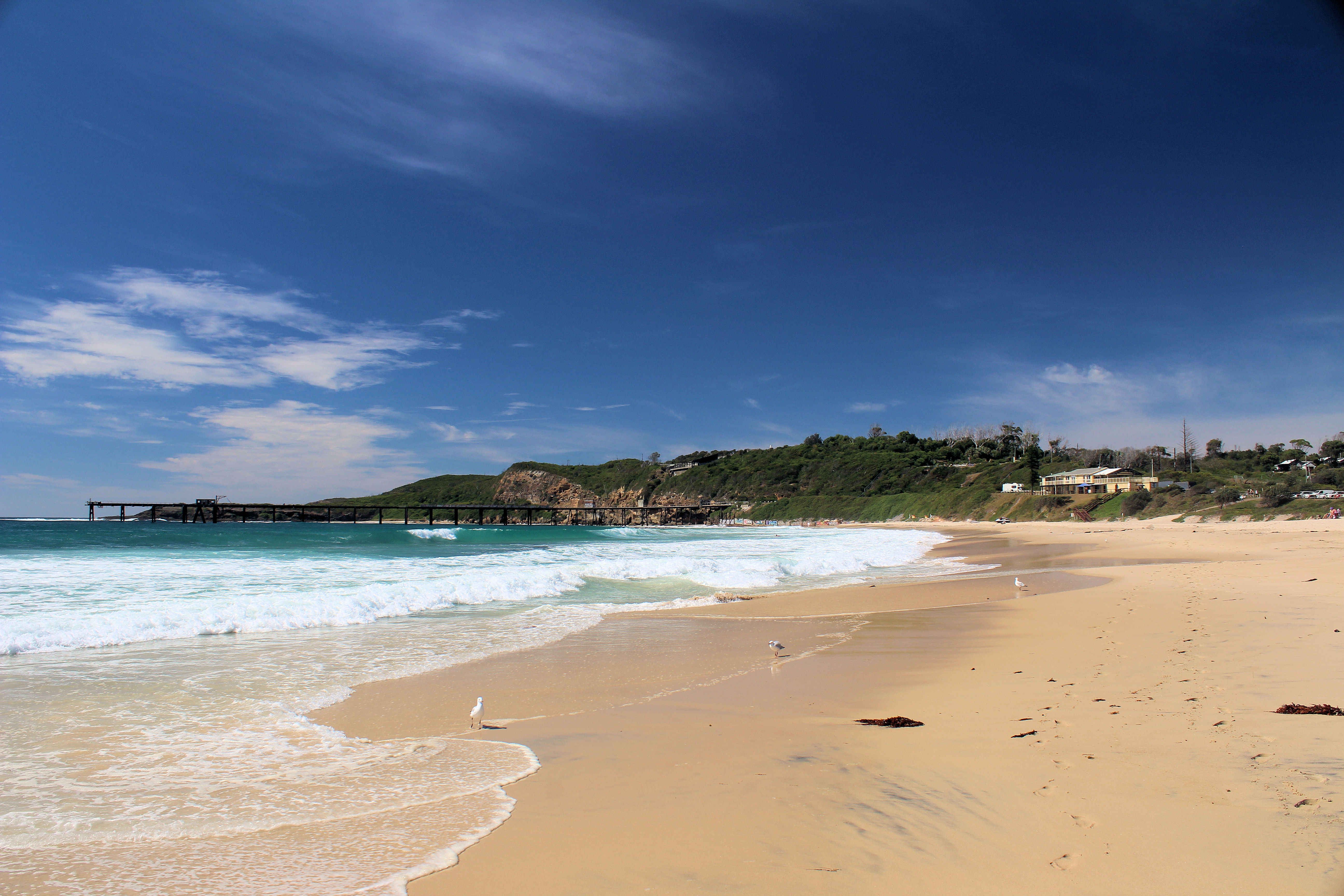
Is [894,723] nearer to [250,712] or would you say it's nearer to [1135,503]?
[250,712]

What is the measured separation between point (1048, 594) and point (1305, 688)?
30.4 feet

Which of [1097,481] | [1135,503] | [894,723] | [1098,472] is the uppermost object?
[1098,472]

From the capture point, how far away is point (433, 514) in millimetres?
134750

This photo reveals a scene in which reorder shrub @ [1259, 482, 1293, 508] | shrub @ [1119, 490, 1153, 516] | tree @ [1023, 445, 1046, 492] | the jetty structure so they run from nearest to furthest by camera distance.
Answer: shrub @ [1259, 482, 1293, 508] < shrub @ [1119, 490, 1153, 516] < tree @ [1023, 445, 1046, 492] < the jetty structure

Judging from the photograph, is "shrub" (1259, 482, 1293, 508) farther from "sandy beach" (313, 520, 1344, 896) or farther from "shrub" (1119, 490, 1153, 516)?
"sandy beach" (313, 520, 1344, 896)

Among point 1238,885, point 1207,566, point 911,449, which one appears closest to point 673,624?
point 1238,885

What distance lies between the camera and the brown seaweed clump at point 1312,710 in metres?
4.80

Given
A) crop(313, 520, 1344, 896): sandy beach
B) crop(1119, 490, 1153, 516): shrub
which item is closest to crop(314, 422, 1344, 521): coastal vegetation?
Answer: crop(1119, 490, 1153, 516): shrub

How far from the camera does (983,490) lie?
8412cm

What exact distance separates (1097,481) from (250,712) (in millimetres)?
90996

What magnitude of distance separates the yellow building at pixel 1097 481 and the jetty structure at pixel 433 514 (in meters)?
58.0

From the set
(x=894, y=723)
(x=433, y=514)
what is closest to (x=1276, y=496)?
(x=894, y=723)

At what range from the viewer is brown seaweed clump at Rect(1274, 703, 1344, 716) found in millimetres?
4805

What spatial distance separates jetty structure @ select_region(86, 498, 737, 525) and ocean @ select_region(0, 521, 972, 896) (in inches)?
3541
